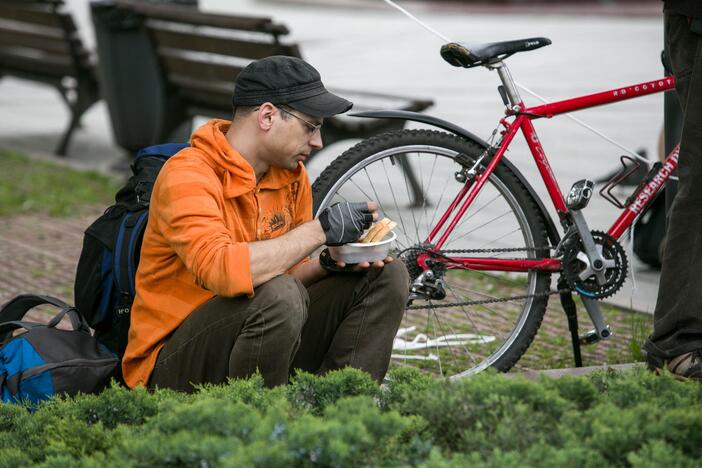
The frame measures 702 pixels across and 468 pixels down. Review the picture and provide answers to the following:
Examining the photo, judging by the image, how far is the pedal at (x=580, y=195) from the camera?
4.26 metres

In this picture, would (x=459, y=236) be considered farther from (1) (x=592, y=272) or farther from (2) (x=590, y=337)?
(2) (x=590, y=337)

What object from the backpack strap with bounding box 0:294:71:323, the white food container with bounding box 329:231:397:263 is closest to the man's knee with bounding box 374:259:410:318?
the white food container with bounding box 329:231:397:263

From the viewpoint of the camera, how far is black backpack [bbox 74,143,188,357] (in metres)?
3.66

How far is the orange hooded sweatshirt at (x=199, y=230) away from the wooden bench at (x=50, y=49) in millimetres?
6246

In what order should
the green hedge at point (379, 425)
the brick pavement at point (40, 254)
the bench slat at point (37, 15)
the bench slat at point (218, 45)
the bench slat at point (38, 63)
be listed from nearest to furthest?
the green hedge at point (379, 425) → the brick pavement at point (40, 254) → the bench slat at point (218, 45) → the bench slat at point (37, 15) → the bench slat at point (38, 63)

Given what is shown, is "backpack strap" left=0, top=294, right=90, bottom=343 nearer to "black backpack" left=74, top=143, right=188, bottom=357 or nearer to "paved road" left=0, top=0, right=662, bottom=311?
"black backpack" left=74, top=143, right=188, bottom=357

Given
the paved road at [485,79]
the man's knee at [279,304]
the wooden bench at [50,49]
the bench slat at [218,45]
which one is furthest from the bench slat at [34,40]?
the man's knee at [279,304]

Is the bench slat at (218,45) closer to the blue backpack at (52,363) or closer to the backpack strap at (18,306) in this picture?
the backpack strap at (18,306)

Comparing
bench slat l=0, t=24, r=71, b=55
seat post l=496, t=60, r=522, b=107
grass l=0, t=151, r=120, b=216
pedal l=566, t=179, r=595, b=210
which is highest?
seat post l=496, t=60, r=522, b=107

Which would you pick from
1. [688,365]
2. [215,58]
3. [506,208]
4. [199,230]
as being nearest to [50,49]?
[215,58]

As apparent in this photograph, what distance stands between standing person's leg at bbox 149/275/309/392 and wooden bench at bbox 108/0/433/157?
3.70 m

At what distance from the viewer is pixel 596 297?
171 inches

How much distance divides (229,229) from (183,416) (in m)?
0.99

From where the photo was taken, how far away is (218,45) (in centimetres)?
760
